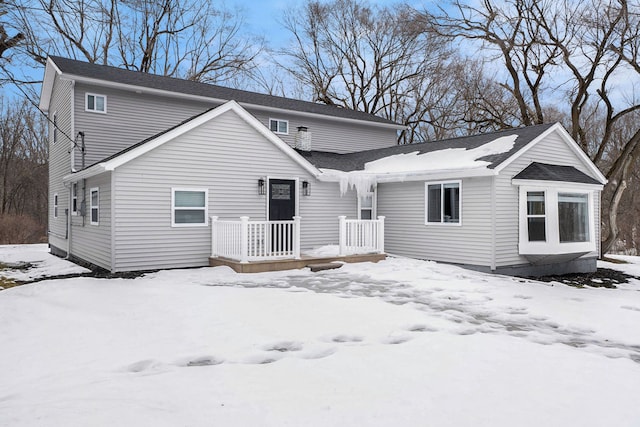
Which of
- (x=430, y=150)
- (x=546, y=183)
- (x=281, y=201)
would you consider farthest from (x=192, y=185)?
(x=546, y=183)

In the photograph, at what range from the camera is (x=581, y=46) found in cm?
1809

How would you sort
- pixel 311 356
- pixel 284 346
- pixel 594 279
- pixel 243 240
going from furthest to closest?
1. pixel 594 279
2. pixel 243 240
3. pixel 284 346
4. pixel 311 356

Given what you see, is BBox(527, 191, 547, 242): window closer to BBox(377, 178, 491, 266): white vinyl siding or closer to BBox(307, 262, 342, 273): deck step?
BBox(377, 178, 491, 266): white vinyl siding

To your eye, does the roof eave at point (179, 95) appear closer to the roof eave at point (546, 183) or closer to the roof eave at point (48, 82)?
the roof eave at point (48, 82)

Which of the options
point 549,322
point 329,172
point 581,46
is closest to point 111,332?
point 549,322

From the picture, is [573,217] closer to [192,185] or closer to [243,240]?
[243,240]

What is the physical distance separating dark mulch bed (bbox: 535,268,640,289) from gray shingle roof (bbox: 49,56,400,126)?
964 cm

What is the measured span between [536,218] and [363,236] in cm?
447

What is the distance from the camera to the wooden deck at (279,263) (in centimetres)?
961

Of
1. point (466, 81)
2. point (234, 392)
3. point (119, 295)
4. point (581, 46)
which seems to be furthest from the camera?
point (466, 81)

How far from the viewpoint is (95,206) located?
36.2 feet

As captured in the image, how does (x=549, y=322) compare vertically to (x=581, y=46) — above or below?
below

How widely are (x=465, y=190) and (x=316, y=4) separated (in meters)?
21.3

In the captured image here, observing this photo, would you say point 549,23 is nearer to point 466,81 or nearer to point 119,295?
point 466,81
